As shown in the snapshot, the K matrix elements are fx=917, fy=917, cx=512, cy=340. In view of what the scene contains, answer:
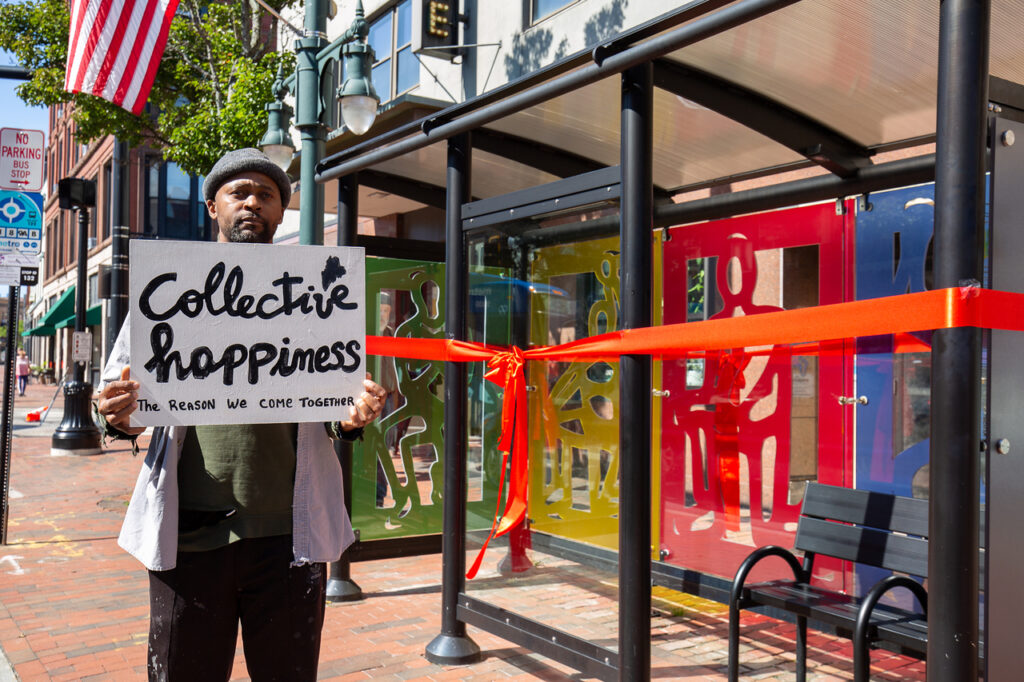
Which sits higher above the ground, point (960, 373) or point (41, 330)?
point (41, 330)

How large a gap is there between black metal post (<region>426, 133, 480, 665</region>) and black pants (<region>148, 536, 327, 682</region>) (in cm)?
224

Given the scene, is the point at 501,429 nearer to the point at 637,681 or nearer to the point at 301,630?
the point at 637,681

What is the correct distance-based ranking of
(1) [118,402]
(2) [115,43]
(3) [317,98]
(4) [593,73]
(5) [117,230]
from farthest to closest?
(5) [117,230]
(2) [115,43]
(3) [317,98]
(4) [593,73]
(1) [118,402]

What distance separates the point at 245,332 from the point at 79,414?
571 inches

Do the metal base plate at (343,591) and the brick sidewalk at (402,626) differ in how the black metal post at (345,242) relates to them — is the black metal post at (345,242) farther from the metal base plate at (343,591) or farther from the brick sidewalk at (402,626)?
the brick sidewalk at (402,626)

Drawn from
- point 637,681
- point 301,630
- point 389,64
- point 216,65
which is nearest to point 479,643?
point 637,681

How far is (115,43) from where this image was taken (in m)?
8.46

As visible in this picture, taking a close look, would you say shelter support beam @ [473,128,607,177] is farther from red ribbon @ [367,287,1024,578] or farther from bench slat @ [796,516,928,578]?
bench slat @ [796,516,928,578]

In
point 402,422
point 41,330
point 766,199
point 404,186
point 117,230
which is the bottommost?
point 402,422

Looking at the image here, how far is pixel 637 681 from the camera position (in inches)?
148

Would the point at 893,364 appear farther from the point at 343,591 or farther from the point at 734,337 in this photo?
the point at 343,591

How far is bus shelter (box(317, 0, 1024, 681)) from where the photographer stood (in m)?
2.76

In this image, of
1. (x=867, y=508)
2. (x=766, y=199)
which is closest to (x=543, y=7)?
(x=766, y=199)

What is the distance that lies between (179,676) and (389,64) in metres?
15.6
